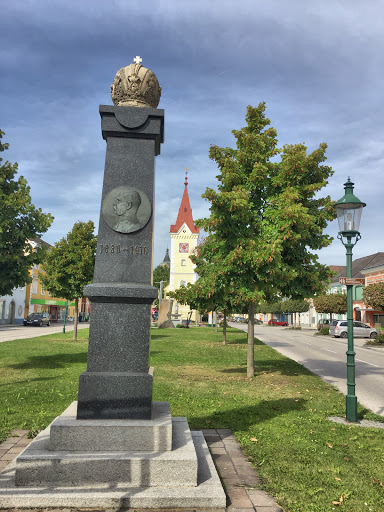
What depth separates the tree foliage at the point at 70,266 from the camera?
19.4 m

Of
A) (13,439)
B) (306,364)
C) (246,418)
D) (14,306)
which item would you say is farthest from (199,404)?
(14,306)

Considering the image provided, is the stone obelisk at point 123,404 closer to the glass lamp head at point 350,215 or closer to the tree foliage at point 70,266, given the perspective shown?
the glass lamp head at point 350,215

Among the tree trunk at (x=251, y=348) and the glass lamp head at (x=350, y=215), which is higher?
the glass lamp head at (x=350, y=215)

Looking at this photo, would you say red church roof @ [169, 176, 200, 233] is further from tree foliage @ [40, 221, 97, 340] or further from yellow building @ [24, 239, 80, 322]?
tree foliage @ [40, 221, 97, 340]

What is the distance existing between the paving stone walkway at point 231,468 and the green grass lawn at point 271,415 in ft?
0.44

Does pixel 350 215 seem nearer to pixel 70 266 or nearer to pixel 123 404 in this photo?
pixel 123 404

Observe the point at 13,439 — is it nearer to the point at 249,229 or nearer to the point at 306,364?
the point at 249,229

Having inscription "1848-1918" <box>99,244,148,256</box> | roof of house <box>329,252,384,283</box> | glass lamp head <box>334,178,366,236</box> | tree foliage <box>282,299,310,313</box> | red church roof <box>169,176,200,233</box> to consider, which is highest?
red church roof <box>169,176,200,233</box>

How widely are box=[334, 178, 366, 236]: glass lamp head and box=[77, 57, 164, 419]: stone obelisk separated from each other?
12.8ft

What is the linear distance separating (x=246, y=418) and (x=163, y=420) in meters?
2.82

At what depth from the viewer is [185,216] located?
69688mm

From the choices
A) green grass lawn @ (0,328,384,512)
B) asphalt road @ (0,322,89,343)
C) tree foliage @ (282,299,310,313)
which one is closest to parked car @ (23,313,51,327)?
asphalt road @ (0,322,89,343)

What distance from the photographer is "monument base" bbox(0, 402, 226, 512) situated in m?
3.52

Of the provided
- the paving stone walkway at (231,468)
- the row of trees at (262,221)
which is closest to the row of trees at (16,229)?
the row of trees at (262,221)
